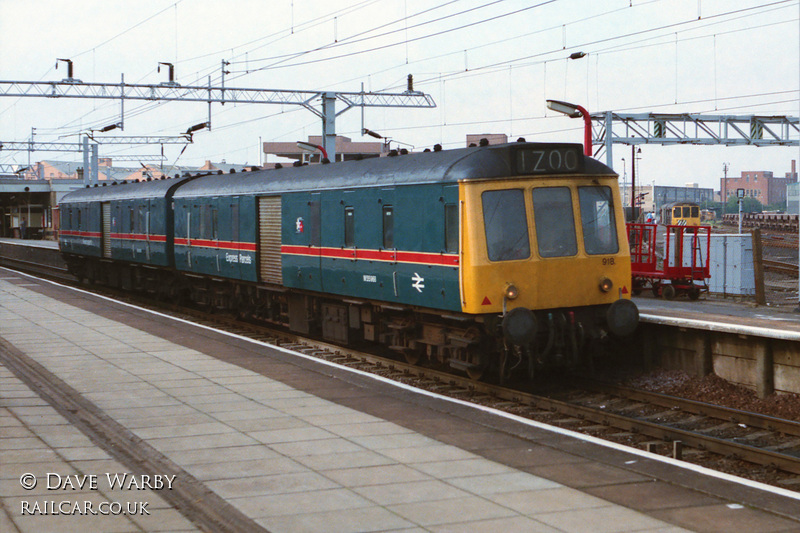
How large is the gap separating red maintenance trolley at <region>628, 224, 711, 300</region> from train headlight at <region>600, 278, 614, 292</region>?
40.7 feet

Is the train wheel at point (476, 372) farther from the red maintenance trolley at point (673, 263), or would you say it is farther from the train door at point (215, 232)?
the red maintenance trolley at point (673, 263)

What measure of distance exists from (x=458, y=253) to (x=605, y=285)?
2444 mm

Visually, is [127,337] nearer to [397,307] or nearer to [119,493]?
[397,307]

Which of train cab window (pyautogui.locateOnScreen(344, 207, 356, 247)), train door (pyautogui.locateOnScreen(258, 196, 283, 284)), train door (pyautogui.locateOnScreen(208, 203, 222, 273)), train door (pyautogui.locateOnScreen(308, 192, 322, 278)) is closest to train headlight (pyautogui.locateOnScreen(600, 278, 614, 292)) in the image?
train cab window (pyautogui.locateOnScreen(344, 207, 356, 247))

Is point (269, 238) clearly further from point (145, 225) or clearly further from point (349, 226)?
point (145, 225)

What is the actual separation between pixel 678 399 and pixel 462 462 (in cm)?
515

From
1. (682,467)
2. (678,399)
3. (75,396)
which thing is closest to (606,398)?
(678,399)

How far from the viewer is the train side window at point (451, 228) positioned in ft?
44.0

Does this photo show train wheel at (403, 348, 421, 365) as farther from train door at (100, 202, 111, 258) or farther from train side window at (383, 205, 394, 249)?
train door at (100, 202, 111, 258)

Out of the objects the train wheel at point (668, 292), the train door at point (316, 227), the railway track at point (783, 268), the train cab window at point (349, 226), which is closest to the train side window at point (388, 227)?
the train cab window at point (349, 226)

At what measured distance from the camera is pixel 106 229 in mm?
33156

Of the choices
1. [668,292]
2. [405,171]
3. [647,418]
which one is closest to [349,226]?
[405,171]

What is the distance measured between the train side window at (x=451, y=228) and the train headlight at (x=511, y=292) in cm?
95

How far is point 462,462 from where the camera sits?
28.6 feet
